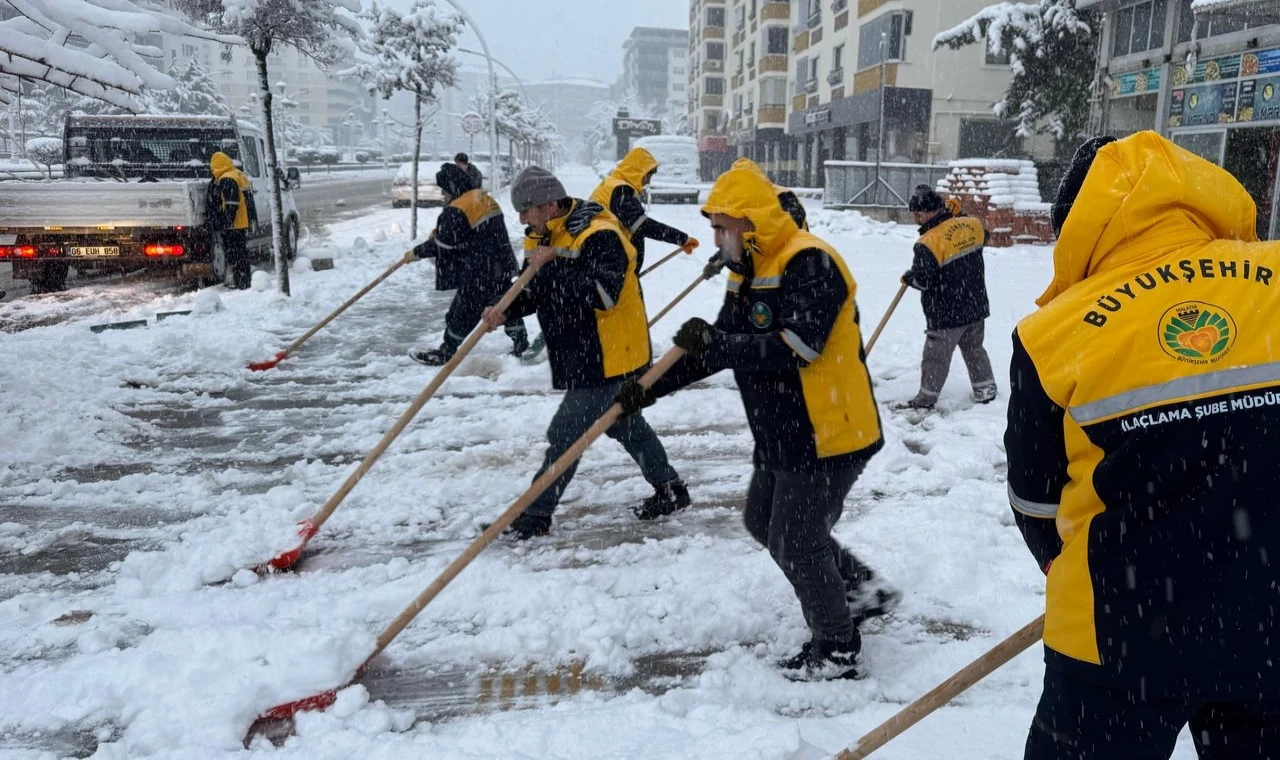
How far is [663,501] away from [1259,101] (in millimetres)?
13922

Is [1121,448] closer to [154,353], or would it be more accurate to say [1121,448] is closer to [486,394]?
[486,394]

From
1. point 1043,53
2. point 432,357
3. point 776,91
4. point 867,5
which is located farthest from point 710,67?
point 432,357

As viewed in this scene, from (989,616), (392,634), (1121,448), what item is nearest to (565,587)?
(392,634)

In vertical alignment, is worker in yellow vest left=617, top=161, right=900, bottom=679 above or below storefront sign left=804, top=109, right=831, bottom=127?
below

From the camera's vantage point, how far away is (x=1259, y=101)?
13.7m

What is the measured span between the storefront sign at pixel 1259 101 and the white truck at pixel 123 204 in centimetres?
1498

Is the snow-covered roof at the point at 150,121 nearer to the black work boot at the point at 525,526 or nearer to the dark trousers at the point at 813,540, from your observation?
the black work boot at the point at 525,526

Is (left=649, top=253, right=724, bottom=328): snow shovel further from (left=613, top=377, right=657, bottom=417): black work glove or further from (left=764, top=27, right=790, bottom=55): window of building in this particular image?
(left=764, top=27, right=790, bottom=55): window of building

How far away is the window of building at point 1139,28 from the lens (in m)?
16.6

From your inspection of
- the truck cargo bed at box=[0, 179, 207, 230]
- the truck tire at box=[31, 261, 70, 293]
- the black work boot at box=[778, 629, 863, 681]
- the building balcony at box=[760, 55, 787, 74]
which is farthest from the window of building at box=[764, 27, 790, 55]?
the black work boot at box=[778, 629, 863, 681]

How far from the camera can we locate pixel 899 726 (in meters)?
2.11

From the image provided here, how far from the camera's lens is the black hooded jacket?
7.46 meters

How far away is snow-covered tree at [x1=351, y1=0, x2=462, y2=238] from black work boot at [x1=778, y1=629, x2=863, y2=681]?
15565mm

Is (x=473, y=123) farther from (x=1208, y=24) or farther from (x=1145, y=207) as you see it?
(x=1145, y=207)
